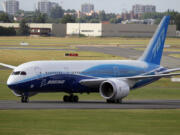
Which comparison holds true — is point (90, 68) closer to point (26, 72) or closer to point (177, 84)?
point (26, 72)

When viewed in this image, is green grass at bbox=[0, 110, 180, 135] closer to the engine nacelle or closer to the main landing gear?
the engine nacelle

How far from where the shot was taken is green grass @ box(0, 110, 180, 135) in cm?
3180

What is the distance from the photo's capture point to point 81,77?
2110 inches

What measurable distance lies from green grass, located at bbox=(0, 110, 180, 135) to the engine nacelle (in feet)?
29.1

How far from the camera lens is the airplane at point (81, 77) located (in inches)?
1994

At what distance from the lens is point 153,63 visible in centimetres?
6028

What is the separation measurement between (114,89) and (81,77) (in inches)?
135

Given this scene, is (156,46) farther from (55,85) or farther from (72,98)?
(55,85)

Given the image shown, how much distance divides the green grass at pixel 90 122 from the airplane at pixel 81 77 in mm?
8949

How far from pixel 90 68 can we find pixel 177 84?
2367 centimetres

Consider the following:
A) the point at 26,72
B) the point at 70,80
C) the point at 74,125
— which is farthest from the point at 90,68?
the point at 74,125

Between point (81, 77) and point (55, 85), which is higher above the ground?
point (81, 77)

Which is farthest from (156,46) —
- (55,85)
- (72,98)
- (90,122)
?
(90,122)

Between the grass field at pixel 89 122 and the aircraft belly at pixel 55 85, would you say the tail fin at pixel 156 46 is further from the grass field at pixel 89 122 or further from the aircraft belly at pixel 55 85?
the grass field at pixel 89 122
